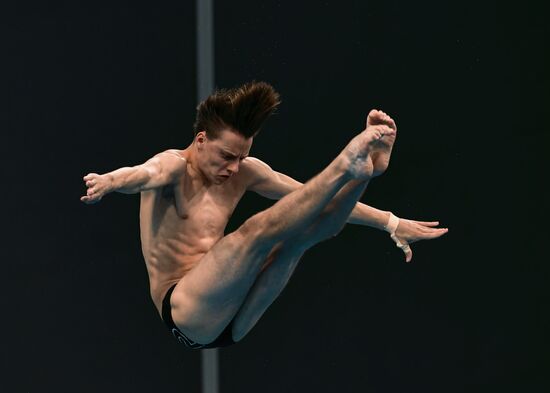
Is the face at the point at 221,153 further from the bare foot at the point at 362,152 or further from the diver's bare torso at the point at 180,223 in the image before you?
the bare foot at the point at 362,152

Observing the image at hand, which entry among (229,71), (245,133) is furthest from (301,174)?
(245,133)

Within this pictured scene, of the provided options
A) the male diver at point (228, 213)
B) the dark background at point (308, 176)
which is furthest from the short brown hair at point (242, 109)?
the dark background at point (308, 176)

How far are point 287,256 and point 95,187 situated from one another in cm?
63

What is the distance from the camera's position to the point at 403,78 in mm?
3615

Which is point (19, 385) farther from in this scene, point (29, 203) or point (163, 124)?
point (163, 124)

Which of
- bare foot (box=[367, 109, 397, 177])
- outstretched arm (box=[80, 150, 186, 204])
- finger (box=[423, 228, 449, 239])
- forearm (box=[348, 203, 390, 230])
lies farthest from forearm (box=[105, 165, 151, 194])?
finger (box=[423, 228, 449, 239])

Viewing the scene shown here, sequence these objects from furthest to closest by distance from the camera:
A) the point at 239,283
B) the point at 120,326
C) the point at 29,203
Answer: the point at 120,326
the point at 29,203
the point at 239,283

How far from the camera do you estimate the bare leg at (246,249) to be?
2.24 metres

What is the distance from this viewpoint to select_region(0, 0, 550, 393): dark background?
137 inches

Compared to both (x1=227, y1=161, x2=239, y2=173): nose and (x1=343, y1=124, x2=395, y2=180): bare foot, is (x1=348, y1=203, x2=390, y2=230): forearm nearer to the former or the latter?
(x1=227, y1=161, x2=239, y2=173): nose

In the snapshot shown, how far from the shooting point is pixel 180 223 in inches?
105

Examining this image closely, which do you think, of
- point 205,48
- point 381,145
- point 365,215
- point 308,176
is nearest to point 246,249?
point 381,145

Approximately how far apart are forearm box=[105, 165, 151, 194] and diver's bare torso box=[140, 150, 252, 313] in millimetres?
243

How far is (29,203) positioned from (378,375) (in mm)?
1409
